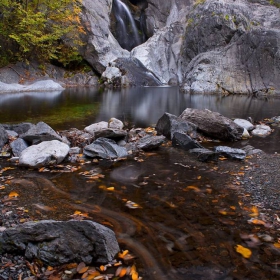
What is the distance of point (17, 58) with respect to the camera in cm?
3036

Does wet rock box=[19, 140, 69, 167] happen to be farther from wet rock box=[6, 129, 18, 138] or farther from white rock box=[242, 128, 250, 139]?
white rock box=[242, 128, 250, 139]

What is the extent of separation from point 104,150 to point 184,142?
2255mm

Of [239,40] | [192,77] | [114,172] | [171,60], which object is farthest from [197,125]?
[171,60]

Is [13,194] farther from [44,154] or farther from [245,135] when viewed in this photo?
[245,135]

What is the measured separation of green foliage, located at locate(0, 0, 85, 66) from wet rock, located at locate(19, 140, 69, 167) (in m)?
23.4

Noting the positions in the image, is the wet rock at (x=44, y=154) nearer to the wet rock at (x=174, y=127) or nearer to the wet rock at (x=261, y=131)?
the wet rock at (x=174, y=127)

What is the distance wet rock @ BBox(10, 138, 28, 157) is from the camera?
7148 millimetres

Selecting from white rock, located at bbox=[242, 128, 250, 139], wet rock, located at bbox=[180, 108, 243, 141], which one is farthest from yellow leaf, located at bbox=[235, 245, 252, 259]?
white rock, located at bbox=[242, 128, 250, 139]

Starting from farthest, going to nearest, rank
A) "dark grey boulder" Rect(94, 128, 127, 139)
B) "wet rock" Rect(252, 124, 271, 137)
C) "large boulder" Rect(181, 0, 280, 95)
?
"large boulder" Rect(181, 0, 280, 95), "wet rock" Rect(252, 124, 271, 137), "dark grey boulder" Rect(94, 128, 127, 139)

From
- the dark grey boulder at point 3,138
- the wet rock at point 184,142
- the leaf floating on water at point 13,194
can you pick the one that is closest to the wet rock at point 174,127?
the wet rock at point 184,142

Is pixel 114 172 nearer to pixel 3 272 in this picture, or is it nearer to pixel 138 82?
pixel 3 272

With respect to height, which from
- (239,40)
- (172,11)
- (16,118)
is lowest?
(16,118)

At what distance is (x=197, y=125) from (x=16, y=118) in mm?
7250

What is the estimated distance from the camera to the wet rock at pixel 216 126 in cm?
937
